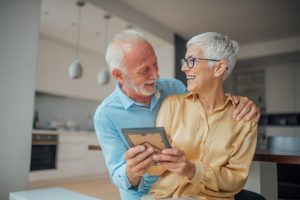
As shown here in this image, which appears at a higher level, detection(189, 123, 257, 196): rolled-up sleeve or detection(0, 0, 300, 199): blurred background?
detection(0, 0, 300, 199): blurred background

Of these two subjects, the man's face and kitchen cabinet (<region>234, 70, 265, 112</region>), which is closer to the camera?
the man's face

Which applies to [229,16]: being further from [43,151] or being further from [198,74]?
[198,74]

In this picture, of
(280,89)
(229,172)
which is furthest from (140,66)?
(280,89)

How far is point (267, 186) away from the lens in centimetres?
168

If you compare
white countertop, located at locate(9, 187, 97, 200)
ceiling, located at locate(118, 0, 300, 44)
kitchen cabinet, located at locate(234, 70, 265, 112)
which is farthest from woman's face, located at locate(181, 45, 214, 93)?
kitchen cabinet, located at locate(234, 70, 265, 112)

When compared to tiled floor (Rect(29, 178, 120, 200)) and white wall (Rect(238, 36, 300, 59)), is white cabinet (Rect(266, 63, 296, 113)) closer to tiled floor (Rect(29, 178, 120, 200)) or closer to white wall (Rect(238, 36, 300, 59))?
white wall (Rect(238, 36, 300, 59))

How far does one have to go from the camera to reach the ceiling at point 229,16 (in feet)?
13.3

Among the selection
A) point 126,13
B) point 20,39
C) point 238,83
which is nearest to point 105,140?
point 20,39

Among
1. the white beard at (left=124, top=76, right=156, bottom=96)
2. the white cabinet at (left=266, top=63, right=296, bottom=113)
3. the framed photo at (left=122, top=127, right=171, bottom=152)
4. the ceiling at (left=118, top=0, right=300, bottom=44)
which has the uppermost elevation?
the ceiling at (left=118, top=0, right=300, bottom=44)

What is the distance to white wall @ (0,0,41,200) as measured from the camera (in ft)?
7.87

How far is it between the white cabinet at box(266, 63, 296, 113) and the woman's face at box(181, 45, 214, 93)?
588 cm

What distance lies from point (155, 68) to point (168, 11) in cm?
364

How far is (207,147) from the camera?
0.88 meters

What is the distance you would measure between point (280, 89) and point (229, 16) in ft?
8.57
